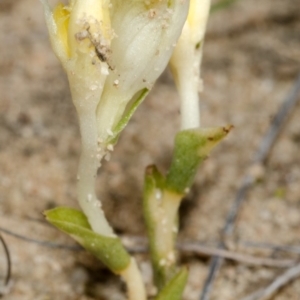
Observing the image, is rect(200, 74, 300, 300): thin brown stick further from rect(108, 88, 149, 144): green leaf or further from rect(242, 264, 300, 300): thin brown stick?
rect(108, 88, 149, 144): green leaf

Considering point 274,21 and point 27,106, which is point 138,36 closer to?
point 27,106

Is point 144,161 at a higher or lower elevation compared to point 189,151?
higher

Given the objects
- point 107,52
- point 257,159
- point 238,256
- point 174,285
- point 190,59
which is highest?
point 257,159

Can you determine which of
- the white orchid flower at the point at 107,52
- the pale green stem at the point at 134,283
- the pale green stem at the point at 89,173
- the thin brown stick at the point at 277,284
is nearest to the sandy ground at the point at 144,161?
the thin brown stick at the point at 277,284

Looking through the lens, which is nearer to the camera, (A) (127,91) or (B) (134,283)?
(A) (127,91)

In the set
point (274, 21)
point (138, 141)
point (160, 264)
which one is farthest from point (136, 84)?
point (274, 21)

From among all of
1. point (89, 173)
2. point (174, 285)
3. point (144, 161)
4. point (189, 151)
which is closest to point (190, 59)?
point (189, 151)

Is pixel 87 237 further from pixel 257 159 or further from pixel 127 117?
pixel 257 159
